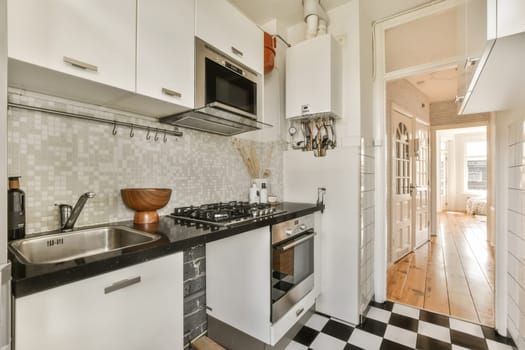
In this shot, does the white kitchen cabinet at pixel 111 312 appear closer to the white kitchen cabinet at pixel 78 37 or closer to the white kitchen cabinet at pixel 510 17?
the white kitchen cabinet at pixel 78 37

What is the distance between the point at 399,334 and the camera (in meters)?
1.82

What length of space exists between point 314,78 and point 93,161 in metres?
1.65

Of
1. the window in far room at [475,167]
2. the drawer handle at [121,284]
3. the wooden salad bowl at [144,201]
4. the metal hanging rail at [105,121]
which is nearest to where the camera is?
the drawer handle at [121,284]

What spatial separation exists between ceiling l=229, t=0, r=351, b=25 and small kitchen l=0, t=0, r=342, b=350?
13.7 inches

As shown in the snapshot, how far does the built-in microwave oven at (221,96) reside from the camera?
144 cm

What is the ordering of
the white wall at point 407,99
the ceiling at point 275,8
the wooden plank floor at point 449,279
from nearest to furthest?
1. the ceiling at point 275,8
2. the wooden plank floor at point 449,279
3. the white wall at point 407,99

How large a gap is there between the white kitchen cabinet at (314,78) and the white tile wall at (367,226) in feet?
1.52

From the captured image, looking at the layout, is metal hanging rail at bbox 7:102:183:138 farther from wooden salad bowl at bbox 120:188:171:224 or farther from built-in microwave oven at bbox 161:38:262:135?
wooden salad bowl at bbox 120:188:171:224

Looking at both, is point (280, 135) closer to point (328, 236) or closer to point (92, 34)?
point (328, 236)

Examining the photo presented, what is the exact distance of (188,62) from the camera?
1.36 metres

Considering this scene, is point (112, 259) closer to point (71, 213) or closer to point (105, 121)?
point (71, 213)

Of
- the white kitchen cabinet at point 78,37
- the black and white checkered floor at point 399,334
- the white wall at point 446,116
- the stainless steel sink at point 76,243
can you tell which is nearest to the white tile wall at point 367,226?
the black and white checkered floor at point 399,334

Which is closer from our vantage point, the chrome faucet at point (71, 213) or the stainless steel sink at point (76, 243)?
the stainless steel sink at point (76, 243)

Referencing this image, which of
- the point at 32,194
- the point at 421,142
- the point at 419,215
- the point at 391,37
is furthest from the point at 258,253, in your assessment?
the point at 421,142
